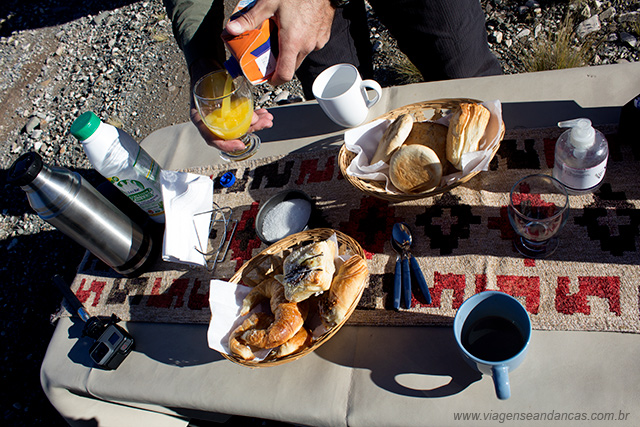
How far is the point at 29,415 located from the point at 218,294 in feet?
5.82

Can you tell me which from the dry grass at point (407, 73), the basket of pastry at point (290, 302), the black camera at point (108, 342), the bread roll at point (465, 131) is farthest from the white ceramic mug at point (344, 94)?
the dry grass at point (407, 73)

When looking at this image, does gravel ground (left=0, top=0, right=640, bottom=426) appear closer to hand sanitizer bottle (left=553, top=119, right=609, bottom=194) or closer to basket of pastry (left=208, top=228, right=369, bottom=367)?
basket of pastry (left=208, top=228, right=369, bottom=367)

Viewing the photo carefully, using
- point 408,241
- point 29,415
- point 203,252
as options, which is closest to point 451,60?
point 408,241

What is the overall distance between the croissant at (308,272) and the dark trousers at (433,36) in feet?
3.37

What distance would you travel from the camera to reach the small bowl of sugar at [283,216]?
1.16 meters

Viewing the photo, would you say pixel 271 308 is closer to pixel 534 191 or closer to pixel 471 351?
pixel 471 351

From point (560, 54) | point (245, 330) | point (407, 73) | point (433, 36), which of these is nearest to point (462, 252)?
point (245, 330)

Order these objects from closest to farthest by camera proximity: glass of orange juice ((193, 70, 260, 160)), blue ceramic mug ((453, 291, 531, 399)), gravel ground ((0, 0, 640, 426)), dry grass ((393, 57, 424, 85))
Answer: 1. blue ceramic mug ((453, 291, 531, 399))
2. glass of orange juice ((193, 70, 260, 160))
3. gravel ground ((0, 0, 640, 426))
4. dry grass ((393, 57, 424, 85))

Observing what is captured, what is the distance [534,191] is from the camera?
1.01m

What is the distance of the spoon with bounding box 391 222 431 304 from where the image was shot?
1012 millimetres

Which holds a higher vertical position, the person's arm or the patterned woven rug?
the person's arm

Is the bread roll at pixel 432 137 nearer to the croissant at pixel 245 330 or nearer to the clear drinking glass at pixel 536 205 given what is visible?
the clear drinking glass at pixel 536 205

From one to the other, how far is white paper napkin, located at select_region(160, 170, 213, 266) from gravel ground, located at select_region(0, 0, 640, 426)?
971 mm

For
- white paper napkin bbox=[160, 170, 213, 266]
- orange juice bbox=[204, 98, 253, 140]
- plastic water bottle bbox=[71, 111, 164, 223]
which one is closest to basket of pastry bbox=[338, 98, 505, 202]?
orange juice bbox=[204, 98, 253, 140]
